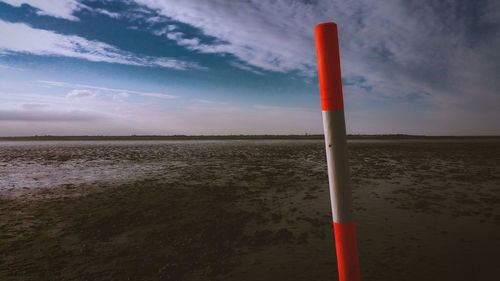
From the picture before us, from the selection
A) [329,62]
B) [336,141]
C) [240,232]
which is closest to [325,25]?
[329,62]

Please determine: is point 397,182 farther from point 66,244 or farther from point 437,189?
point 66,244

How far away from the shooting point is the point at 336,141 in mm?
1808

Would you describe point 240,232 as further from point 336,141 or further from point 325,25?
point 325,25

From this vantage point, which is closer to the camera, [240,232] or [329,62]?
[329,62]

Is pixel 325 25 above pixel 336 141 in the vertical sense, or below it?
above

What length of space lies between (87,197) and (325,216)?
875 cm

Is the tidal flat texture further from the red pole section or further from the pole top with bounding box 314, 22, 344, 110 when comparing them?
the pole top with bounding box 314, 22, 344, 110

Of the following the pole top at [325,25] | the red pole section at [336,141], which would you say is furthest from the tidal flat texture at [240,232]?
the pole top at [325,25]

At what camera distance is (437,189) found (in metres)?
9.65

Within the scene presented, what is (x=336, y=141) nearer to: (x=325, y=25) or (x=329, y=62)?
(x=329, y=62)

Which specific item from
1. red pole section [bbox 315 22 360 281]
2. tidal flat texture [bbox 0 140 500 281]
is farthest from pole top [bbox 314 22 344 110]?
tidal flat texture [bbox 0 140 500 281]

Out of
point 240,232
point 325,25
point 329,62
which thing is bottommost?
point 240,232

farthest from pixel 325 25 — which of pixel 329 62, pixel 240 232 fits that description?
pixel 240 232

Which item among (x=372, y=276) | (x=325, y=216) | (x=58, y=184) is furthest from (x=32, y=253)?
(x=58, y=184)
